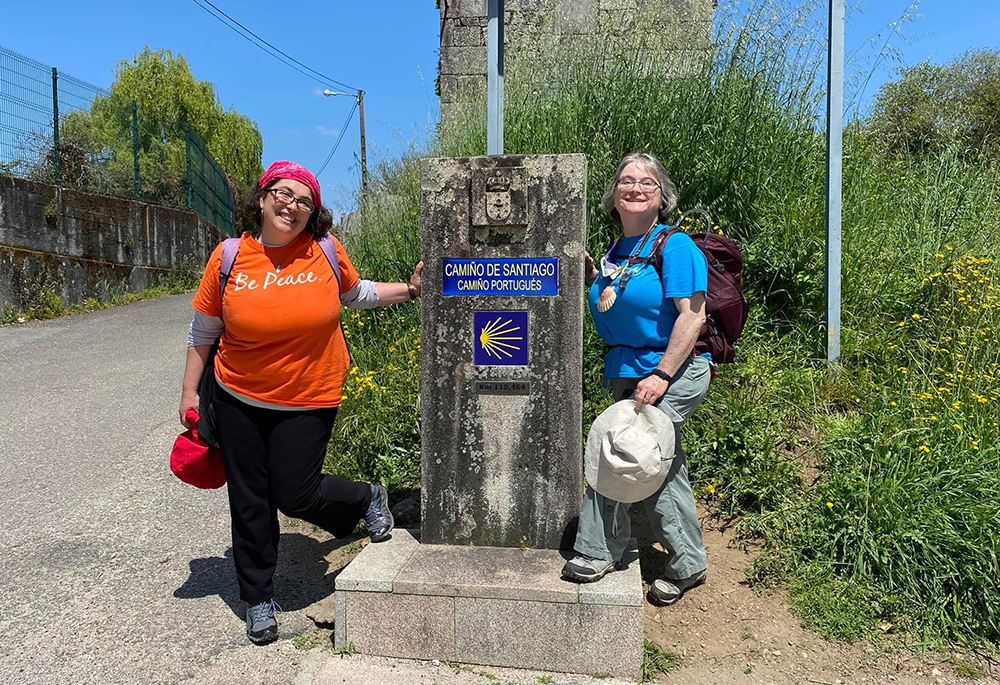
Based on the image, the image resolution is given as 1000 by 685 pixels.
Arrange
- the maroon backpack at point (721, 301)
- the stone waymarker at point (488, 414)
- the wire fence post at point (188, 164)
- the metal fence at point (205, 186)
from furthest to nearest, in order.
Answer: the metal fence at point (205, 186) → the wire fence post at point (188, 164) → the maroon backpack at point (721, 301) → the stone waymarker at point (488, 414)

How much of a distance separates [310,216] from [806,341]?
330cm

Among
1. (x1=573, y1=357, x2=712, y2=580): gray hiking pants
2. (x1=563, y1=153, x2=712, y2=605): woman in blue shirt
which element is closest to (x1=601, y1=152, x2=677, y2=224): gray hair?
(x1=563, y1=153, x2=712, y2=605): woman in blue shirt

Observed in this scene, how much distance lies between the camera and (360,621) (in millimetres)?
2930

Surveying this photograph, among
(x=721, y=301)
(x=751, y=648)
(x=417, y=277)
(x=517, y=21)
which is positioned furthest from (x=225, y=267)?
(x=517, y=21)

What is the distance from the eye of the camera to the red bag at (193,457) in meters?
3.11

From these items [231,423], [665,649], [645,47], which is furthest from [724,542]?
[645,47]

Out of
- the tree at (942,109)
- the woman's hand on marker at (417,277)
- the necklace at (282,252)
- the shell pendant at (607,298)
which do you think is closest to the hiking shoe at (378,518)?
the woman's hand on marker at (417,277)

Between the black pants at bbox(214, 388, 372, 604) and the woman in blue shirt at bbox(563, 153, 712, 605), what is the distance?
1135 millimetres

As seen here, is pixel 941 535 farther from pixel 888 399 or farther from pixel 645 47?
pixel 645 47

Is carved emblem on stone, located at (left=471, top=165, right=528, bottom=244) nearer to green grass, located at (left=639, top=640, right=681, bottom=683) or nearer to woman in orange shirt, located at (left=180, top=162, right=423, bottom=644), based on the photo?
woman in orange shirt, located at (left=180, top=162, right=423, bottom=644)

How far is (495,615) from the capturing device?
2.82m

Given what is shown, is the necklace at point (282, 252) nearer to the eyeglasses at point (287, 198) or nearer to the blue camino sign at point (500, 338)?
the eyeglasses at point (287, 198)

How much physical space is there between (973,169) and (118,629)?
7.06m

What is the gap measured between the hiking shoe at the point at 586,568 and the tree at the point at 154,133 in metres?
11.2
